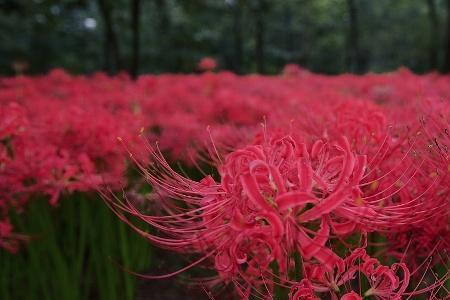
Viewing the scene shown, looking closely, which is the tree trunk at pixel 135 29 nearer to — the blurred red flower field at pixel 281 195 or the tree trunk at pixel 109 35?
the tree trunk at pixel 109 35

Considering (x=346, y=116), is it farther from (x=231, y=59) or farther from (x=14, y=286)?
(x=231, y=59)

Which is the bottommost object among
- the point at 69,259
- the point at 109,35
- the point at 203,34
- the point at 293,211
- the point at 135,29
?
the point at 69,259

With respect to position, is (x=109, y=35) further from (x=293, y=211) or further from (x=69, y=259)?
A: (x=293, y=211)

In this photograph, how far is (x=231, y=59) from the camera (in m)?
27.0

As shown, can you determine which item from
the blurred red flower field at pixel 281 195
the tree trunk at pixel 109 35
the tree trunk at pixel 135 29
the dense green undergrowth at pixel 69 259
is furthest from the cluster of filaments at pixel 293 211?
the tree trunk at pixel 135 29

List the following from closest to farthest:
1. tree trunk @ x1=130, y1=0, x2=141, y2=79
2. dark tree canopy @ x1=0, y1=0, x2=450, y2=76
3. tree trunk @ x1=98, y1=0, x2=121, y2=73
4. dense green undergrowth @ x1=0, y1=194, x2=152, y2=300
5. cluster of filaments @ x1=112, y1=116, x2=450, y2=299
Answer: cluster of filaments @ x1=112, y1=116, x2=450, y2=299, dense green undergrowth @ x1=0, y1=194, x2=152, y2=300, tree trunk @ x1=98, y1=0, x2=121, y2=73, tree trunk @ x1=130, y1=0, x2=141, y2=79, dark tree canopy @ x1=0, y1=0, x2=450, y2=76

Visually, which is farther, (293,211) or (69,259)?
(69,259)

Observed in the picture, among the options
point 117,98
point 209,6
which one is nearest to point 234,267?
point 117,98

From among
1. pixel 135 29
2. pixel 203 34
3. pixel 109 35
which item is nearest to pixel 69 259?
pixel 109 35

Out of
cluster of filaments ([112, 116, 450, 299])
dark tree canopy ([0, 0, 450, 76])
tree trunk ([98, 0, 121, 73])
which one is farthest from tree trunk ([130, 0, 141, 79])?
cluster of filaments ([112, 116, 450, 299])

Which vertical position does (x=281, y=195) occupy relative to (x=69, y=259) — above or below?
above

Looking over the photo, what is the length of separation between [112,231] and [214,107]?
71.0 inches

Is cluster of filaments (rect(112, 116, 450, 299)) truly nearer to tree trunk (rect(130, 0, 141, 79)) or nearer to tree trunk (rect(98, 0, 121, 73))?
tree trunk (rect(98, 0, 121, 73))

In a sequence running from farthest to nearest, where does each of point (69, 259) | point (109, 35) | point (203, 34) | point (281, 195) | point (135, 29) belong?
point (203, 34), point (135, 29), point (109, 35), point (69, 259), point (281, 195)
